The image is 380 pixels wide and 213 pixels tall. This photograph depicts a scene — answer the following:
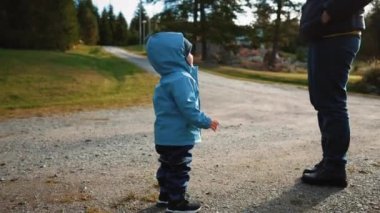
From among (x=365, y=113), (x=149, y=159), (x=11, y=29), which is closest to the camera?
(x=149, y=159)

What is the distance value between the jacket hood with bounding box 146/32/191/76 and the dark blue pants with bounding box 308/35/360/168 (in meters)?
1.26

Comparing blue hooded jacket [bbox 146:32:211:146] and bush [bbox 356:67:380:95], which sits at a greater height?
blue hooded jacket [bbox 146:32:211:146]

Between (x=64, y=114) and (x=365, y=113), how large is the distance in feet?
20.3

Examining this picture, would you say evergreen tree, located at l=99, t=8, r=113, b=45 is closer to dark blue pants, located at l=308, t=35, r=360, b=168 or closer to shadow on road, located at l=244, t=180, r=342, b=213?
dark blue pants, located at l=308, t=35, r=360, b=168

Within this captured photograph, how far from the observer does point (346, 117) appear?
162 inches

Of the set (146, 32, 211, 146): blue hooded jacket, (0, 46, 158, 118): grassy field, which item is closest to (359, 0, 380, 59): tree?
(0, 46, 158, 118): grassy field

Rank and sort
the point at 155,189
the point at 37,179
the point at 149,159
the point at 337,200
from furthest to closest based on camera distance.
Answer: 1. the point at 149,159
2. the point at 37,179
3. the point at 155,189
4. the point at 337,200

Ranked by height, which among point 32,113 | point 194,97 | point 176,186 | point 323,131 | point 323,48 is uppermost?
point 323,48

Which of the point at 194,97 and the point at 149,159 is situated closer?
the point at 194,97

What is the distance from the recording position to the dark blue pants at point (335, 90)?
13.4ft

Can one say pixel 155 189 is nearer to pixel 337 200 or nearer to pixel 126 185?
pixel 126 185

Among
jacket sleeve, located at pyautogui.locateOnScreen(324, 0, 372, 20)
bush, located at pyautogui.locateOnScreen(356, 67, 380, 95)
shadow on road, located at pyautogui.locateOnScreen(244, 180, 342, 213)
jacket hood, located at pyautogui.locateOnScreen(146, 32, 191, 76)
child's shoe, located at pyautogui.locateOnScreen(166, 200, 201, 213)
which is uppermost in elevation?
jacket sleeve, located at pyautogui.locateOnScreen(324, 0, 372, 20)

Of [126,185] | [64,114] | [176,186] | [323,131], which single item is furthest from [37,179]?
[64,114]

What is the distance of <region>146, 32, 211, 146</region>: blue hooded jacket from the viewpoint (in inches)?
137
